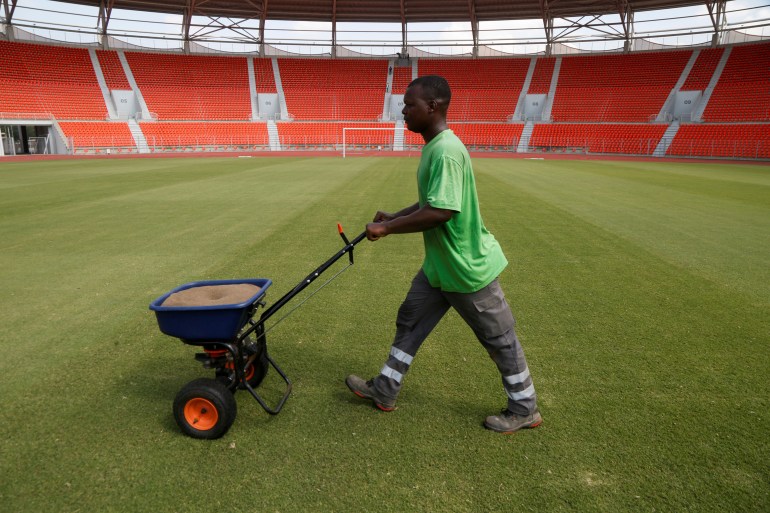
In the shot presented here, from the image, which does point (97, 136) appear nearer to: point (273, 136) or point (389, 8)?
point (273, 136)

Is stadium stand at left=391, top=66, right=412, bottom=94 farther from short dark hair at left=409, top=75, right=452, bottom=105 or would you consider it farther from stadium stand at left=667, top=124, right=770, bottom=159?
short dark hair at left=409, top=75, right=452, bottom=105

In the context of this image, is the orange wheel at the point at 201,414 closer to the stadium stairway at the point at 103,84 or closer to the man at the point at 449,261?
the man at the point at 449,261

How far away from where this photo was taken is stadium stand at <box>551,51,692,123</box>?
134 feet

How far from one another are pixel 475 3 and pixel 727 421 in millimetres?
45878

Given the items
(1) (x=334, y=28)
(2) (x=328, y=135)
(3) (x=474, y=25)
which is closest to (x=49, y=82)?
(2) (x=328, y=135)

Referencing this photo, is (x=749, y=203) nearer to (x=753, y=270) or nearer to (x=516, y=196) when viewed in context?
(x=516, y=196)

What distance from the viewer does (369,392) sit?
3078 mm

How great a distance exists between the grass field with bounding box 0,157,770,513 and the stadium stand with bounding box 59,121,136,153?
109 ft

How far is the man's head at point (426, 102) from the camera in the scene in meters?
2.63

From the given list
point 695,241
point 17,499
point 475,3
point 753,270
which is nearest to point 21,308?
point 17,499

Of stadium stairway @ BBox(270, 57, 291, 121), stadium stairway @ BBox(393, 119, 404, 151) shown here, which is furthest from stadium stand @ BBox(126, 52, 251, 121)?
stadium stairway @ BBox(393, 119, 404, 151)

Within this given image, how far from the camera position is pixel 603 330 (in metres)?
4.25

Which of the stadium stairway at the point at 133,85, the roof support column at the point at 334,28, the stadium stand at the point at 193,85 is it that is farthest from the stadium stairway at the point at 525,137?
the stadium stairway at the point at 133,85

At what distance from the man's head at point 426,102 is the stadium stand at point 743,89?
4255cm
